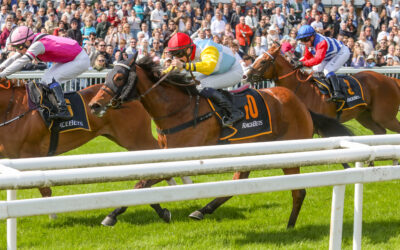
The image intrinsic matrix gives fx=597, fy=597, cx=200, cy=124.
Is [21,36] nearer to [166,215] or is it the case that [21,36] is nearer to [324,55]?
[166,215]

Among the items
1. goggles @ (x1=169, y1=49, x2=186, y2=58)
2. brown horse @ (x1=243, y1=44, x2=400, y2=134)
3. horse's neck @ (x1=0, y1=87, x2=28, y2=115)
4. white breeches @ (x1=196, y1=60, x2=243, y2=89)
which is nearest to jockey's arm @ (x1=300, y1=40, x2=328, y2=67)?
brown horse @ (x1=243, y1=44, x2=400, y2=134)

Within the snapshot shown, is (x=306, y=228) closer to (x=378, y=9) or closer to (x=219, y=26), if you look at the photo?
(x=219, y=26)

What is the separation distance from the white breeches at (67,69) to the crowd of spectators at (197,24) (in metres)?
4.62

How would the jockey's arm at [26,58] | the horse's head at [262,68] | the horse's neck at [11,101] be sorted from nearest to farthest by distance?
1. the jockey's arm at [26,58]
2. the horse's neck at [11,101]
3. the horse's head at [262,68]

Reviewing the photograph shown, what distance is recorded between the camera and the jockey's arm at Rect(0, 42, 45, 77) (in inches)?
231

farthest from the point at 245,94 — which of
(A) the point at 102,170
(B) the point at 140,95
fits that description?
(A) the point at 102,170

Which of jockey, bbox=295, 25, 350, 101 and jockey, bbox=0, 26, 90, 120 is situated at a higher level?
jockey, bbox=0, 26, 90, 120

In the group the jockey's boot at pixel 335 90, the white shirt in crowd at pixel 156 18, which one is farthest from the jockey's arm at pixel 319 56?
the white shirt in crowd at pixel 156 18

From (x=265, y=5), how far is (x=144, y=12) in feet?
14.4

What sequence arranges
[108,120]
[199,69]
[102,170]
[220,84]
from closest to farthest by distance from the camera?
1. [102,170]
2. [199,69]
3. [220,84]
4. [108,120]

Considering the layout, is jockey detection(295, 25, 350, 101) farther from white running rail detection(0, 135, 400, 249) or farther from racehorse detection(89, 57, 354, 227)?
white running rail detection(0, 135, 400, 249)

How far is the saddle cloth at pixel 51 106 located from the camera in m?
6.02

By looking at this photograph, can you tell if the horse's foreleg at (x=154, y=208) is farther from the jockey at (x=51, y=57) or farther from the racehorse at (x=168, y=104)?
the jockey at (x=51, y=57)

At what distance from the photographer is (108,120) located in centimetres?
639
